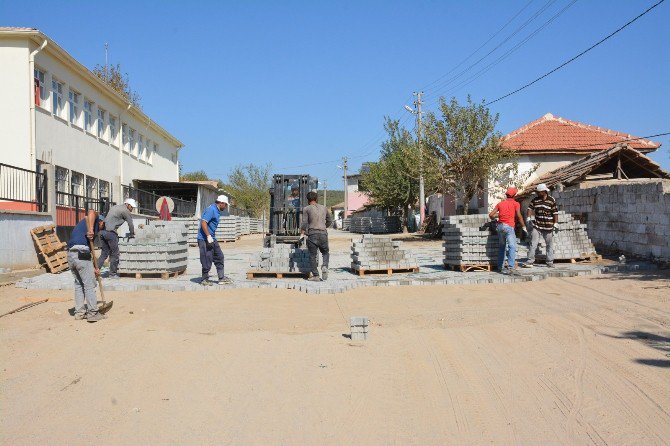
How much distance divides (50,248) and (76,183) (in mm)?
9816

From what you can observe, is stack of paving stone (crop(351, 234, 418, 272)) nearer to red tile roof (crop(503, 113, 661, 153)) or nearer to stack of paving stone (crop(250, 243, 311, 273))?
stack of paving stone (crop(250, 243, 311, 273))

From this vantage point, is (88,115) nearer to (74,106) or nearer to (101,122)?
(101,122)

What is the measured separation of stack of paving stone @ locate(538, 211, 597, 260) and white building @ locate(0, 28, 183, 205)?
16934mm

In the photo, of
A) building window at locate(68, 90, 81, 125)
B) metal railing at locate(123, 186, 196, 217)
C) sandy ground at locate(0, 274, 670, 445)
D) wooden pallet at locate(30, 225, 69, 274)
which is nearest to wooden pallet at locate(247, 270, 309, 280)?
sandy ground at locate(0, 274, 670, 445)

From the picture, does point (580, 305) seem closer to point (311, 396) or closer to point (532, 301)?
point (532, 301)

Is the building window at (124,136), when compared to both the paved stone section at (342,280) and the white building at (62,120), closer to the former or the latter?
the white building at (62,120)

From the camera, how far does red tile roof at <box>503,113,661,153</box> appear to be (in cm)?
3025

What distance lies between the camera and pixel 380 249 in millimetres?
13016

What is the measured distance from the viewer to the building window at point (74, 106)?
971 inches

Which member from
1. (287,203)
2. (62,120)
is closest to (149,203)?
(62,120)

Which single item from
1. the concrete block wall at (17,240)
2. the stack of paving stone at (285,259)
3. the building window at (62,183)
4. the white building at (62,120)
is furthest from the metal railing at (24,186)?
the stack of paving stone at (285,259)

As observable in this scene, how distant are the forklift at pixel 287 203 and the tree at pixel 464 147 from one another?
11452mm

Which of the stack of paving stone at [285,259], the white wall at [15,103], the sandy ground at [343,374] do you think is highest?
the white wall at [15,103]

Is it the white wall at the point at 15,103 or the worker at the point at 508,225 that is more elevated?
the white wall at the point at 15,103
